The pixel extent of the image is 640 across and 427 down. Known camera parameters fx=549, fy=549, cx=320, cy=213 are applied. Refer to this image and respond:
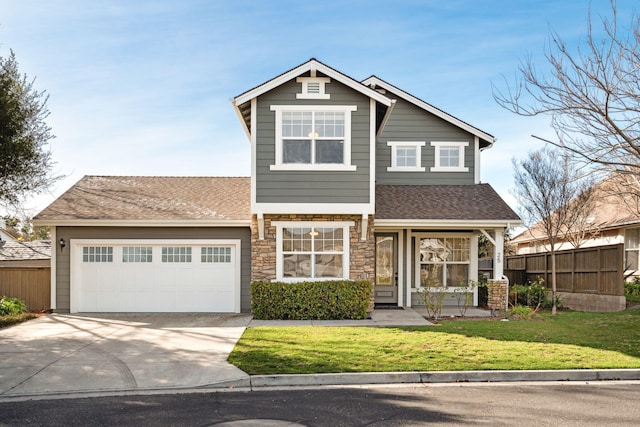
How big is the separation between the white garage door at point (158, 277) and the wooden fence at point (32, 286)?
1.53 m

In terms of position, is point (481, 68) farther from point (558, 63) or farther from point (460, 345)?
point (460, 345)

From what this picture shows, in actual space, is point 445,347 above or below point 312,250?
below

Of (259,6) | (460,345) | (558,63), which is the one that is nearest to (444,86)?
(259,6)

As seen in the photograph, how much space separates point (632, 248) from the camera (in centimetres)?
2184

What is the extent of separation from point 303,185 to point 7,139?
756cm

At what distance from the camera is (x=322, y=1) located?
500 inches

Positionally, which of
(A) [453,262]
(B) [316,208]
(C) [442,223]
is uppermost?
(B) [316,208]

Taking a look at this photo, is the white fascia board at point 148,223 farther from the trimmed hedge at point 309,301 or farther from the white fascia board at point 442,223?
the white fascia board at point 442,223

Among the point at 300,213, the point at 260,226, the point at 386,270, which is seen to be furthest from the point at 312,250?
the point at 386,270

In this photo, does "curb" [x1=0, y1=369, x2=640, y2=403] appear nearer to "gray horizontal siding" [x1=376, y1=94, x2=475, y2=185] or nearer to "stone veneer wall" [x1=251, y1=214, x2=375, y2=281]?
"stone veneer wall" [x1=251, y1=214, x2=375, y2=281]

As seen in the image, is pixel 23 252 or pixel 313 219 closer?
pixel 313 219

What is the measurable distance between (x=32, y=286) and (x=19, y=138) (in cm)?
506

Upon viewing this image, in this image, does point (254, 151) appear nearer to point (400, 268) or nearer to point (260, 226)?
point (260, 226)

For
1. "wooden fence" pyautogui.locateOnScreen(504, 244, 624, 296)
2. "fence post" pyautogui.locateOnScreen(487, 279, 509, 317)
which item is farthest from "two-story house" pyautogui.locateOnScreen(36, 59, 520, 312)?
"wooden fence" pyautogui.locateOnScreen(504, 244, 624, 296)
